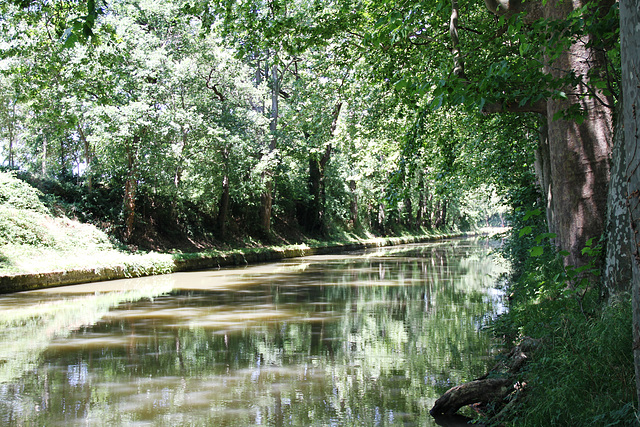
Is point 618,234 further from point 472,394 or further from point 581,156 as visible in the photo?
point 472,394

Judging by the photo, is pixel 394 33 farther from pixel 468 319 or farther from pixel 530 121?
pixel 530 121

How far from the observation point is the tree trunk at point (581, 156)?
21.2ft

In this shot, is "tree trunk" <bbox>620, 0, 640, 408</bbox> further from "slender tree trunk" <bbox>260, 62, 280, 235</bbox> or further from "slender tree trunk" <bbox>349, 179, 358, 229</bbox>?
"slender tree trunk" <bbox>349, 179, 358, 229</bbox>

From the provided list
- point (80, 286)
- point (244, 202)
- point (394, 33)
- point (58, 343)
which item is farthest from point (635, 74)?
point (244, 202)

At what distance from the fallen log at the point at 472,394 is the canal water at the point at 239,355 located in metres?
0.20

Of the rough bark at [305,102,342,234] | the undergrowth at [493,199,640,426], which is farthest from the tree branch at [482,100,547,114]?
the rough bark at [305,102,342,234]

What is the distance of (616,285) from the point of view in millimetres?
4953

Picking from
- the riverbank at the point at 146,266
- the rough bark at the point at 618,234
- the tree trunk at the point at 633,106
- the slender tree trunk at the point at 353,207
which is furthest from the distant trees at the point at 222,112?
the slender tree trunk at the point at 353,207

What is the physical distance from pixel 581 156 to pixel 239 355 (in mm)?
4926

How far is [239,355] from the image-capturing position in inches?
279

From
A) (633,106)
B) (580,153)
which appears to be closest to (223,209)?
(580,153)

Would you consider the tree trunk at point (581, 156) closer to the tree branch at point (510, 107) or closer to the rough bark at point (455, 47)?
the tree branch at point (510, 107)

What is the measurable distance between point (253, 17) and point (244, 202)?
2211cm

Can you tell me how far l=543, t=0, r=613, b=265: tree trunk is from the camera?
6.46 metres
